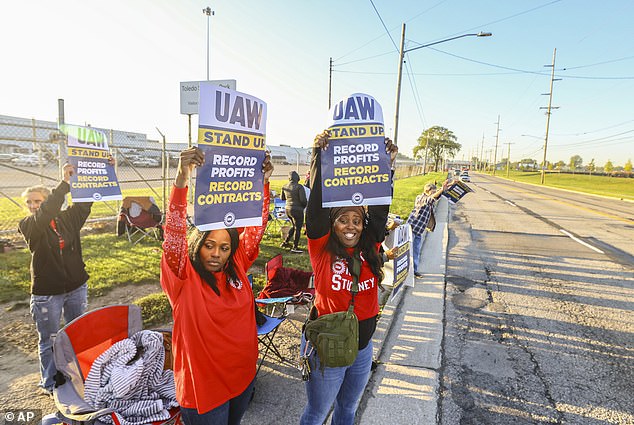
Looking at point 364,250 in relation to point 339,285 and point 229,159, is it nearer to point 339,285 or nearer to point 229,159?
point 339,285

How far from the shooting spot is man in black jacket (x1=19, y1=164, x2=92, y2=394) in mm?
3066

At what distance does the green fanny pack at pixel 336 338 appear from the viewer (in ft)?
6.89

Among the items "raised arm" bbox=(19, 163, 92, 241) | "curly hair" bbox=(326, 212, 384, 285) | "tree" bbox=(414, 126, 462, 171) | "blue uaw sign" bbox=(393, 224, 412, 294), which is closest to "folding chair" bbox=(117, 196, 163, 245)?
"raised arm" bbox=(19, 163, 92, 241)

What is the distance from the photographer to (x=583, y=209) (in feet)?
58.2

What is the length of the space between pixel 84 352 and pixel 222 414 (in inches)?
55.3

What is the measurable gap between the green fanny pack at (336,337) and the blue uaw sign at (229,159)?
0.80m

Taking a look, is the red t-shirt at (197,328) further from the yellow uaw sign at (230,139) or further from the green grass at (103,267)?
the green grass at (103,267)

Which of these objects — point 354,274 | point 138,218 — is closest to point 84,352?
point 354,274

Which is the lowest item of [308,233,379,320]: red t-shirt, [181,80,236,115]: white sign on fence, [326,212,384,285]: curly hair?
[308,233,379,320]: red t-shirt

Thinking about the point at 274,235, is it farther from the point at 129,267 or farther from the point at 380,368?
the point at 380,368

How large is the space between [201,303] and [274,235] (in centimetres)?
794

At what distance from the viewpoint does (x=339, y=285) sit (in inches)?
89.9

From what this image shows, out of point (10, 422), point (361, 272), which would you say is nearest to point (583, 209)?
point (361, 272)

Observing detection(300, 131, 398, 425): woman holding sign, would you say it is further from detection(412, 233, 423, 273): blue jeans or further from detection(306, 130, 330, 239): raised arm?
detection(412, 233, 423, 273): blue jeans
